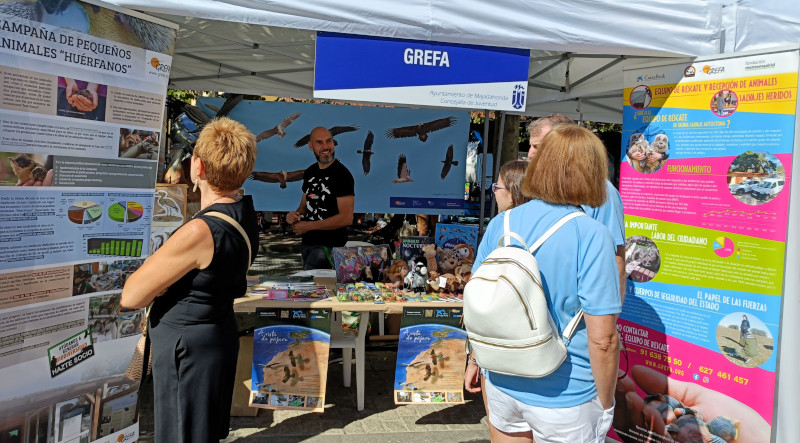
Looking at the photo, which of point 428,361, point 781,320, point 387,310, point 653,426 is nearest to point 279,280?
point 387,310

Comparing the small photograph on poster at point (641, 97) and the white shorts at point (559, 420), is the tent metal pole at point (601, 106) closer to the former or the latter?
the small photograph on poster at point (641, 97)

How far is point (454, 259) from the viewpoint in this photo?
4.00 m

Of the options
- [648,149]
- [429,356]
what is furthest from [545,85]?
[429,356]

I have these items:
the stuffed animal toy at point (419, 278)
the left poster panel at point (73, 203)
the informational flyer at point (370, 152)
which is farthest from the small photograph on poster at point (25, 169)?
the informational flyer at point (370, 152)

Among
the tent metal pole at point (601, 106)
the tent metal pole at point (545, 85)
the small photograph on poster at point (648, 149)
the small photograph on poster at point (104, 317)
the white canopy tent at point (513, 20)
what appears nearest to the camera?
the small photograph on poster at point (104, 317)

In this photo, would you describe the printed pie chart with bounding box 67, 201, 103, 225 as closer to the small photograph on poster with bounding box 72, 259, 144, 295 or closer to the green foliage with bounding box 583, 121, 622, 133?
the small photograph on poster with bounding box 72, 259, 144, 295

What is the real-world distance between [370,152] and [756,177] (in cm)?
368

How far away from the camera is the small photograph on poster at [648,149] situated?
9.79 ft

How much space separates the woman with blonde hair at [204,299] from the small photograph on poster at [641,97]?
212 cm

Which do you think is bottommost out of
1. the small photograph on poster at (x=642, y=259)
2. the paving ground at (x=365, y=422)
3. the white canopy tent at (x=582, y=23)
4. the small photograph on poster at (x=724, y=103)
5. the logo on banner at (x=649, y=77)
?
the paving ground at (x=365, y=422)

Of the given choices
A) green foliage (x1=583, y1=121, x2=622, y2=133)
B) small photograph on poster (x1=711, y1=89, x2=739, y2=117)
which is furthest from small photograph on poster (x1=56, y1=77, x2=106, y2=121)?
green foliage (x1=583, y1=121, x2=622, y2=133)

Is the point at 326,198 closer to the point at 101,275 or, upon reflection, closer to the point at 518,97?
the point at 518,97

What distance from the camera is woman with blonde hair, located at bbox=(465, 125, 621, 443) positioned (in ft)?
5.34

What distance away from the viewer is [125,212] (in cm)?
257
